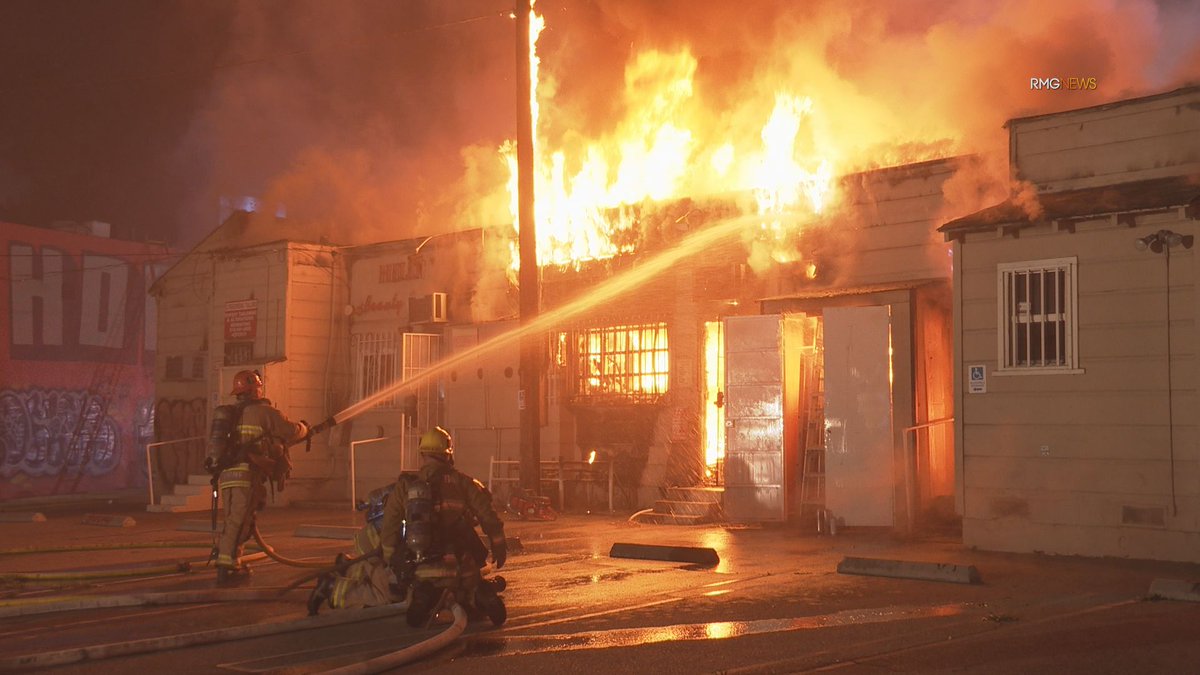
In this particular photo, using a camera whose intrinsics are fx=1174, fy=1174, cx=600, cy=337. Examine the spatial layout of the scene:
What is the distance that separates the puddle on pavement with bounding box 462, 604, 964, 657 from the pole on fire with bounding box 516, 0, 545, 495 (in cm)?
816

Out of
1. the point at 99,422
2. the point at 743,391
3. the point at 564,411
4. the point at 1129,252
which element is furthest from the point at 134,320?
the point at 1129,252

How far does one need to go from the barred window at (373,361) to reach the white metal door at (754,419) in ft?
28.9

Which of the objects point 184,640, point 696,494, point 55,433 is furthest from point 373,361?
point 184,640

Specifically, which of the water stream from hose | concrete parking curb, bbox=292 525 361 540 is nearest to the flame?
the water stream from hose

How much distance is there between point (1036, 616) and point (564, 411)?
39.6ft

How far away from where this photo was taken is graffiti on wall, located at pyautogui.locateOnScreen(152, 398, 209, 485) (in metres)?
25.6

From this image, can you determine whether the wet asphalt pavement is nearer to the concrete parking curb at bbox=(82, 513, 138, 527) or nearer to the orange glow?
the orange glow

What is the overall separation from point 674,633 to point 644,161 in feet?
41.9

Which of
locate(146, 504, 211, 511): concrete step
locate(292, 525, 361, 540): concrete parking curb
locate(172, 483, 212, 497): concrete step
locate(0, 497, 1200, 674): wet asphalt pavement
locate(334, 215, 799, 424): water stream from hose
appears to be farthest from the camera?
locate(172, 483, 212, 497): concrete step

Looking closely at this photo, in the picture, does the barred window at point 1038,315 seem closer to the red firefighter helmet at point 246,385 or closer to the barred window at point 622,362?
the barred window at point 622,362

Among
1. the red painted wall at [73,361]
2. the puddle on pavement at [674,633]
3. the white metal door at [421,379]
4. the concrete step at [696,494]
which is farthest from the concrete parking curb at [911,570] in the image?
the red painted wall at [73,361]

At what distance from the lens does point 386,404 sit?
2295 cm

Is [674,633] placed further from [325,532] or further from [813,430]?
[813,430]

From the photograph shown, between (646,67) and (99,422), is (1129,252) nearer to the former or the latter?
(646,67)
